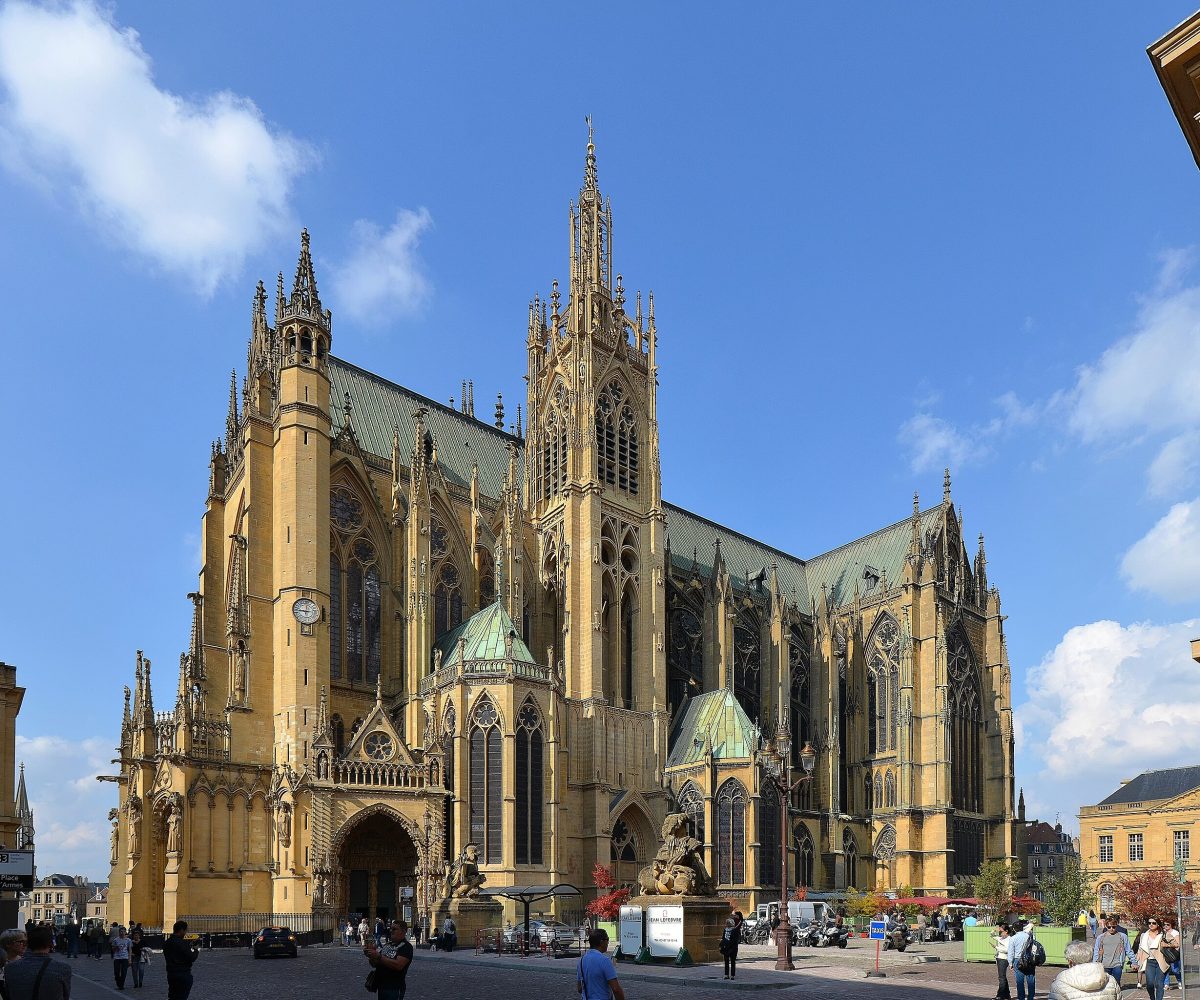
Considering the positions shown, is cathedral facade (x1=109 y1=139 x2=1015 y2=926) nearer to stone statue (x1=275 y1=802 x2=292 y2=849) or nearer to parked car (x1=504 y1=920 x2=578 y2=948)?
stone statue (x1=275 y1=802 x2=292 y2=849)

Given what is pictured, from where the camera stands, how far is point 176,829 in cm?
4434

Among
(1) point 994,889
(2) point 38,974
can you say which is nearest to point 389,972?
(2) point 38,974

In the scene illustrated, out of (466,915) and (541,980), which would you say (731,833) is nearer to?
(466,915)

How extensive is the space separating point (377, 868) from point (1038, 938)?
84.0 ft

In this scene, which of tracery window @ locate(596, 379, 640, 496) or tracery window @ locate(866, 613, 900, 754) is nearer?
tracery window @ locate(596, 379, 640, 496)

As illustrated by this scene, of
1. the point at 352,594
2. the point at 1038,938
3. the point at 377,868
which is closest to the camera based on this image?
the point at 1038,938

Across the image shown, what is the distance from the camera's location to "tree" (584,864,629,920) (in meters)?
43.9

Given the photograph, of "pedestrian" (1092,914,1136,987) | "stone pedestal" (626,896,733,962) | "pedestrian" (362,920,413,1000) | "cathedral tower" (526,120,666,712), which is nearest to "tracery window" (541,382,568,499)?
"cathedral tower" (526,120,666,712)

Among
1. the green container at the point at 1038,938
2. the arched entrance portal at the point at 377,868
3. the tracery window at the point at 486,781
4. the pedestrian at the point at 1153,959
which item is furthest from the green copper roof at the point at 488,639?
the pedestrian at the point at 1153,959

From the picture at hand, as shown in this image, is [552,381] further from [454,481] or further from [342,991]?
[342,991]

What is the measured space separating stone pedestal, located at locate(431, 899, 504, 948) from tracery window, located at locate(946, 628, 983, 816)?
123ft

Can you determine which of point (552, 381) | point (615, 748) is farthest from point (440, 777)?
point (552, 381)

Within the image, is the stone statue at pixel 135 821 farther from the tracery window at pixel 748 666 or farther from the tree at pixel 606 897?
the tracery window at pixel 748 666

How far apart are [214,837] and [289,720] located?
4889 mm
